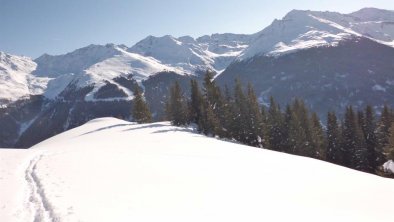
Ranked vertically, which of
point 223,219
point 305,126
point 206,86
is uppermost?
point 223,219

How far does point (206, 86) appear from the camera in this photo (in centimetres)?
8188

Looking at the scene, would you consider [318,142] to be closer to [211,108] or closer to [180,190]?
[211,108]

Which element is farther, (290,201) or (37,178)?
(37,178)

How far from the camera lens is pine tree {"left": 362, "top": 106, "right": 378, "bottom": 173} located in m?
71.8

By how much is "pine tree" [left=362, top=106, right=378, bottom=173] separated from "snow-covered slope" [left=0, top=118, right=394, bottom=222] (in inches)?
1792

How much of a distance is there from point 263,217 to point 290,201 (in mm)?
4479

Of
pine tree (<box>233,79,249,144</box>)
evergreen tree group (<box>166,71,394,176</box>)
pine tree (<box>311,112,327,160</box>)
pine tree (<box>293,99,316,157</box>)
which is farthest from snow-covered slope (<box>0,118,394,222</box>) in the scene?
pine tree (<box>233,79,249,144</box>)

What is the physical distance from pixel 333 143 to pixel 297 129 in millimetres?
9533

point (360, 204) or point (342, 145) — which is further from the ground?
point (360, 204)

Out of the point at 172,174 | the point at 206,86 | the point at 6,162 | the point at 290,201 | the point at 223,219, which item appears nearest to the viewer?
the point at 223,219

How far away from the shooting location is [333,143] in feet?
246

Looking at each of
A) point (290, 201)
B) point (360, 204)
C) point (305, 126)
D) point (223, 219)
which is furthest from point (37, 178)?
point (305, 126)

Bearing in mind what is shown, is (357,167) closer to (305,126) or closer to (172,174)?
(305,126)

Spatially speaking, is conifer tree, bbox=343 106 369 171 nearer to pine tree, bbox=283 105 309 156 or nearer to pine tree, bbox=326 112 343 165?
pine tree, bbox=326 112 343 165
